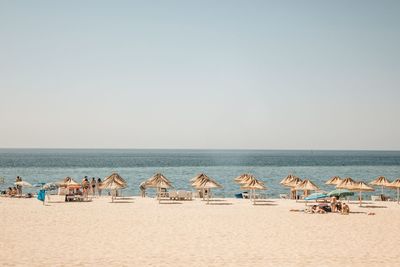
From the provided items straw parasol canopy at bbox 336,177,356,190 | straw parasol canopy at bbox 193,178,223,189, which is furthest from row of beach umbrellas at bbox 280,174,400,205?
straw parasol canopy at bbox 193,178,223,189

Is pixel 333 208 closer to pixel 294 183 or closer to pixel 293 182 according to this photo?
pixel 294 183

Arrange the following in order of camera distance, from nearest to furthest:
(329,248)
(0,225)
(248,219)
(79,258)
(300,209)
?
(79,258)
(329,248)
(0,225)
(248,219)
(300,209)

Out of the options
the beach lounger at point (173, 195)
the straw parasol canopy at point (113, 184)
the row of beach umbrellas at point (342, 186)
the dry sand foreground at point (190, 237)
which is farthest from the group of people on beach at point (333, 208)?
the straw parasol canopy at point (113, 184)

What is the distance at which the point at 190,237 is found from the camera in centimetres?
1562

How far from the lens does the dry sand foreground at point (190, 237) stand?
12.2m

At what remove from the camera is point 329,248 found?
14062 millimetres

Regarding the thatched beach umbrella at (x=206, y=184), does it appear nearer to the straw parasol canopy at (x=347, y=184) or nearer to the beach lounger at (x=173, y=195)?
the beach lounger at (x=173, y=195)

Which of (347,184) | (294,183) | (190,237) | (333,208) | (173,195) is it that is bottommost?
(333,208)

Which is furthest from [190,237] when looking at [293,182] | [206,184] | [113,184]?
[293,182]

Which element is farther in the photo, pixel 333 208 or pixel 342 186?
pixel 342 186

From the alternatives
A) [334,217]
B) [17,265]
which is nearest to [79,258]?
[17,265]

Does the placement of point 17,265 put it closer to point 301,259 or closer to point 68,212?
point 301,259

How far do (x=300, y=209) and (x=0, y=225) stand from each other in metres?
16.8

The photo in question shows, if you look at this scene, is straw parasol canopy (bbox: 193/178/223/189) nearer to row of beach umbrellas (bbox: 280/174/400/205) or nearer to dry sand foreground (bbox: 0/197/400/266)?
dry sand foreground (bbox: 0/197/400/266)
